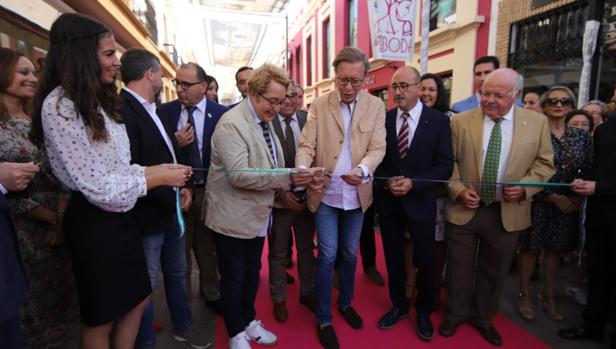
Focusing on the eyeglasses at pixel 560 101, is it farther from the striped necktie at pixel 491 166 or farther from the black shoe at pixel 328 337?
the black shoe at pixel 328 337

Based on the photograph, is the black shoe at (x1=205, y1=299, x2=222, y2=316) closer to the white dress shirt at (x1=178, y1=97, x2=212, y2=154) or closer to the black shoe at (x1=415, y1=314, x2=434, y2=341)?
the white dress shirt at (x1=178, y1=97, x2=212, y2=154)

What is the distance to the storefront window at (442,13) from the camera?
7456 millimetres

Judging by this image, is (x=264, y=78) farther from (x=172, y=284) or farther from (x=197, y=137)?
(x=172, y=284)

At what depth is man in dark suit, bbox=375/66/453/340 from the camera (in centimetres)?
246

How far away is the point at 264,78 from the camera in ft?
6.75

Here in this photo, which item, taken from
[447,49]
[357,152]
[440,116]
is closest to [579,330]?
[440,116]

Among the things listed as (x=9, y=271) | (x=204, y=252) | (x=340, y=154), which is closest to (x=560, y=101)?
(x=340, y=154)

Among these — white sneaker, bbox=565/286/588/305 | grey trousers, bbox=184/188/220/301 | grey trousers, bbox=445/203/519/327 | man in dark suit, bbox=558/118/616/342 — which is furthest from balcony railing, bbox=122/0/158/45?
white sneaker, bbox=565/286/588/305

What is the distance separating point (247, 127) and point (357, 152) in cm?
81

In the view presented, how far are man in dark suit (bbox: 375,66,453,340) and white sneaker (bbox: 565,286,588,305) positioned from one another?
1564 mm

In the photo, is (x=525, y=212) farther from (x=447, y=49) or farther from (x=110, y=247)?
(x=447, y=49)

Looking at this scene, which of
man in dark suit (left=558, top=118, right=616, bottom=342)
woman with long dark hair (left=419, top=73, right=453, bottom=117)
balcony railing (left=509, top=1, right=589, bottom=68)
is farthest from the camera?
balcony railing (left=509, top=1, right=589, bottom=68)

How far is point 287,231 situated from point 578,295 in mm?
2702

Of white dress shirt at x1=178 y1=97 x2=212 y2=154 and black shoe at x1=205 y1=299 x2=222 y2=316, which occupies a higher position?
white dress shirt at x1=178 y1=97 x2=212 y2=154
